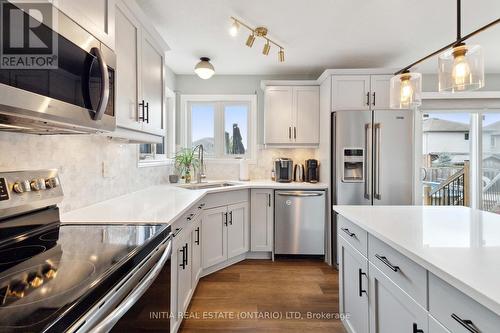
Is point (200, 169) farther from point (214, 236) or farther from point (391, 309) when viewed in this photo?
point (391, 309)

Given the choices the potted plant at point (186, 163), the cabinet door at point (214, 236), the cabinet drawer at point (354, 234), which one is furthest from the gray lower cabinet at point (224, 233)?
the cabinet drawer at point (354, 234)

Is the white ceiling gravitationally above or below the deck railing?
above

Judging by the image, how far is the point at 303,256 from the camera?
3.19 meters

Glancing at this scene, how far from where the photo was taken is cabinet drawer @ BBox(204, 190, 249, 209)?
2617mm

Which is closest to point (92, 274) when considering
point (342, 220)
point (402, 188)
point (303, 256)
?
point (342, 220)

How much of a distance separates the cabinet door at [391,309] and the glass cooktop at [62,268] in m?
1.05

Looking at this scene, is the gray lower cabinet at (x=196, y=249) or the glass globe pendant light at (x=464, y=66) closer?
the glass globe pendant light at (x=464, y=66)

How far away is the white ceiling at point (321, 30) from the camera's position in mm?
2053

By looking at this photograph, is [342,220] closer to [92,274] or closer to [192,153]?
[92,274]

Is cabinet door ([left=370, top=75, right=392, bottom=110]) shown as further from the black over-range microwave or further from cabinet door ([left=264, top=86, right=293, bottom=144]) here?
the black over-range microwave

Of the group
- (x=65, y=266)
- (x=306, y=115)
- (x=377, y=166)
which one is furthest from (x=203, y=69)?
(x=65, y=266)

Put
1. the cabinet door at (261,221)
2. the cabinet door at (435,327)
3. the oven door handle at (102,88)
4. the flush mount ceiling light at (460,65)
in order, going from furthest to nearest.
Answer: the cabinet door at (261,221) → the flush mount ceiling light at (460,65) → the oven door handle at (102,88) → the cabinet door at (435,327)

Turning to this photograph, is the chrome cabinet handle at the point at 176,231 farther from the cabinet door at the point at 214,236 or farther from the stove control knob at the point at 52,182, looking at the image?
the cabinet door at the point at 214,236

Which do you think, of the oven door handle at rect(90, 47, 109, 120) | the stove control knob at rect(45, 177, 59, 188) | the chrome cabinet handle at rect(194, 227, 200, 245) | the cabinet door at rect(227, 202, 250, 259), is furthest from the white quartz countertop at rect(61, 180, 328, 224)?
the cabinet door at rect(227, 202, 250, 259)
